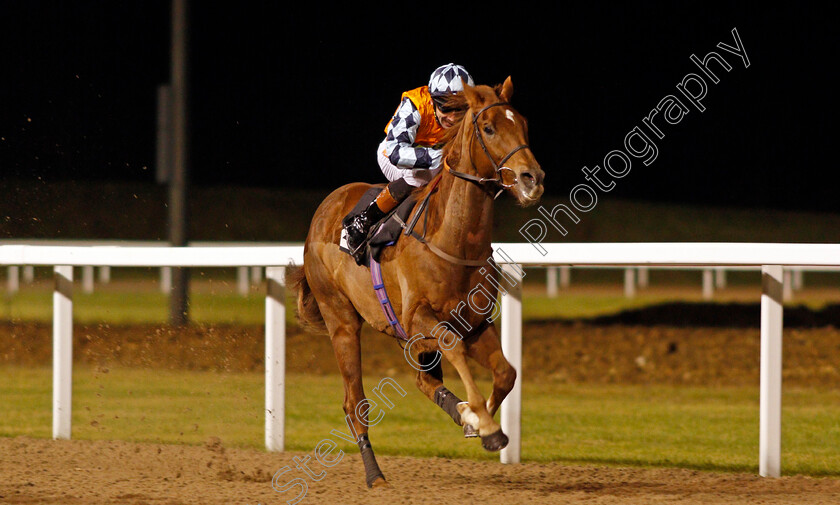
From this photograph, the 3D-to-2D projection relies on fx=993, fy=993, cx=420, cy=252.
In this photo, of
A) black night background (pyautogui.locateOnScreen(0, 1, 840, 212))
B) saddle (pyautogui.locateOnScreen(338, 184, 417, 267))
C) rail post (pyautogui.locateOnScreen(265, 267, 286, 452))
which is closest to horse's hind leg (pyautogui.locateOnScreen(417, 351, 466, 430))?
saddle (pyautogui.locateOnScreen(338, 184, 417, 267))

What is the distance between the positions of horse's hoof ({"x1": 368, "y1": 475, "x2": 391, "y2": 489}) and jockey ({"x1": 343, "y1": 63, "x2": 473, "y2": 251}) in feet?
3.10

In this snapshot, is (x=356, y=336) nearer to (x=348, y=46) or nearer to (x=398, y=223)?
(x=398, y=223)

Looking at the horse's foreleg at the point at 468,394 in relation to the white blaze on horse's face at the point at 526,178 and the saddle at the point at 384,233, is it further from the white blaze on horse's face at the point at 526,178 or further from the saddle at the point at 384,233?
the white blaze on horse's face at the point at 526,178

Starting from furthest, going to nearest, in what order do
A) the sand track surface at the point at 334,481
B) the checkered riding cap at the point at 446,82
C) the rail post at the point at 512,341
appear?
1. the rail post at the point at 512,341
2. the checkered riding cap at the point at 446,82
3. the sand track surface at the point at 334,481

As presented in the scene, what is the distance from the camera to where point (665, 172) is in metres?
18.5

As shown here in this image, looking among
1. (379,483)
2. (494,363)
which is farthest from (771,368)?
(379,483)

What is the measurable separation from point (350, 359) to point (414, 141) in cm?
104

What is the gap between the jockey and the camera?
12.8ft

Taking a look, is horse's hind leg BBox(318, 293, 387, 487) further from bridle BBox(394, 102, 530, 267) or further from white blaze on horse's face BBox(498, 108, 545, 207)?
white blaze on horse's face BBox(498, 108, 545, 207)

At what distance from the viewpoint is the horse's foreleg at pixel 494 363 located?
3629 millimetres

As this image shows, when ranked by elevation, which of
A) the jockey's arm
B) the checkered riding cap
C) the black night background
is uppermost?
the black night background

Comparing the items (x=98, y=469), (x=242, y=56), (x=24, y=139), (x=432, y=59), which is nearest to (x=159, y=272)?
(x=24, y=139)

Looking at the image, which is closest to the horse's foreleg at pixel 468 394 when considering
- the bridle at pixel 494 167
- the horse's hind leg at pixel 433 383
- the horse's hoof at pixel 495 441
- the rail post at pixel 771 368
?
the horse's hoof at pixel 495 441

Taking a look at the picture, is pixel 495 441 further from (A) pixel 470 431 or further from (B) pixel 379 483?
(B) pixel 379 483
